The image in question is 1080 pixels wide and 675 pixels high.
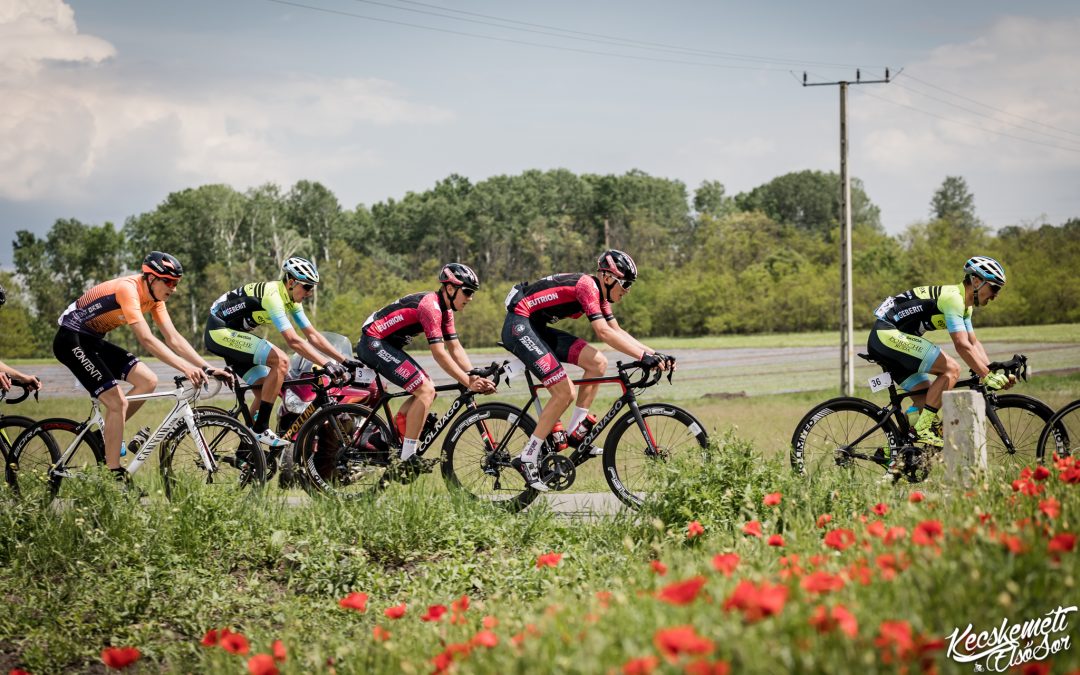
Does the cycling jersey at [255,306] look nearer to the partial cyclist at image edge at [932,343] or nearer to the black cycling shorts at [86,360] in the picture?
the black cycling shorts at [86,360]

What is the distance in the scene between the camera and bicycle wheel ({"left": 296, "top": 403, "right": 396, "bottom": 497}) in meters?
8.07

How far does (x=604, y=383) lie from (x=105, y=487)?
→ 3.74 metres

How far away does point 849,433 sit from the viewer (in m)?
8.02

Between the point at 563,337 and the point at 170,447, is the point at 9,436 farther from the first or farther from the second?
the point at 563,337

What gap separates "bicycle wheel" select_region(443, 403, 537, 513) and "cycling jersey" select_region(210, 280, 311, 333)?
190 centimetres

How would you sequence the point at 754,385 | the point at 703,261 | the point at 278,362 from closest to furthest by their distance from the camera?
the point at 278,362
the point at 754,385
the point at 703,261

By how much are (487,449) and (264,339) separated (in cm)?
246

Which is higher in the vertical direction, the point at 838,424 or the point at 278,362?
the point at 278,362

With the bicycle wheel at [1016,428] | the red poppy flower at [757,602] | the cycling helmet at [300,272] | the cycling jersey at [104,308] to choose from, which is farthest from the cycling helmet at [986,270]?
the cycling jersey at [104,308]

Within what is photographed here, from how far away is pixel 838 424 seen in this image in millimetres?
7980

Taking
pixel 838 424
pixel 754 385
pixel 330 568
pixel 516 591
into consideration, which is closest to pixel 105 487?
pixel 330 568

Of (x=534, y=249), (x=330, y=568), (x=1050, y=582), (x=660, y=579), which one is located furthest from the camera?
(x=534, y=249)

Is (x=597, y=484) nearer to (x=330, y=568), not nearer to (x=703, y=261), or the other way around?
(x=330, y=568)

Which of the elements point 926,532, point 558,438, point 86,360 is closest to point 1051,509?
point 926,532
